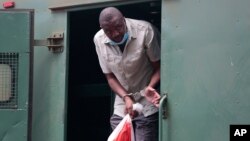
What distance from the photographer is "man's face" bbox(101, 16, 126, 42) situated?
407cm

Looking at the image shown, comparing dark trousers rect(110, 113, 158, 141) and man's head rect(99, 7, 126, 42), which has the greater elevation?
man's head rect(99, 7, 126, 42)

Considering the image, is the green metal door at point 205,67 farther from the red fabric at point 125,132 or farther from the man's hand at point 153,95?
the red fabric at point 125,132

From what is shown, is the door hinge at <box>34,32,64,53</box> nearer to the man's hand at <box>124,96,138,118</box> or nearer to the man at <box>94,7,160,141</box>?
the man at <box>94,7,160,141</box>

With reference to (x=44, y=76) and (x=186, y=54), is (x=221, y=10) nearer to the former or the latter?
(x=186, y=54)

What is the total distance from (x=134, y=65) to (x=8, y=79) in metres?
0.99

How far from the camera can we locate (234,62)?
3.80 meters

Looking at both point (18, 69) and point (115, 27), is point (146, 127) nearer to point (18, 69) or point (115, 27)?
point (115, 27)

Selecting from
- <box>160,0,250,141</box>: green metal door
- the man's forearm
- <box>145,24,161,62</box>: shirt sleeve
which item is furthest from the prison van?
the man's forearm

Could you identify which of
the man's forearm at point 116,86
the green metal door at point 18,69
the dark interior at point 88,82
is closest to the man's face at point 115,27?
the man's forearm at point 116,86

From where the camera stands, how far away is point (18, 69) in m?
4.53

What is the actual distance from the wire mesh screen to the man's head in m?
0.83

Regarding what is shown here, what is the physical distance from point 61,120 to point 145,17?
1.30m

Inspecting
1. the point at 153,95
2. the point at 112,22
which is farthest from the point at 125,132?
the point at 112,22

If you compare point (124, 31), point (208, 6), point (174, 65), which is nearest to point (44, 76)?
point (124, 31)
